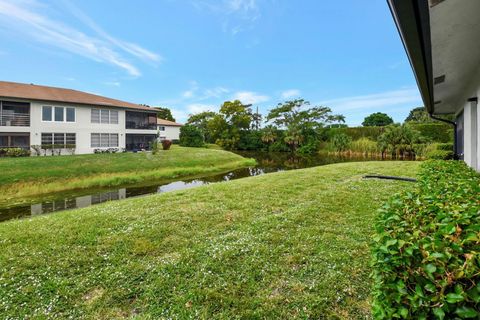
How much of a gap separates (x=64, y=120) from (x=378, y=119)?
49794mm

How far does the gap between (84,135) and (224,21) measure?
13.4 meters

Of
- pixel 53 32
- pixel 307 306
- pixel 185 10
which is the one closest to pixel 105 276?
pixel 307 306

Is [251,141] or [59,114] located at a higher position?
[59,114]

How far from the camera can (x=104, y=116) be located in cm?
2042

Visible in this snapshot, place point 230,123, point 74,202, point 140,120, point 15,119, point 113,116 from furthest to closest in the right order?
point 230,123 → point 140,120 → point 113,116 → point 15,119 → point 74,202

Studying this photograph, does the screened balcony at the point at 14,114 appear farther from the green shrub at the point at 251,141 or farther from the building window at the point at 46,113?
the green shrub at the point at 251,141

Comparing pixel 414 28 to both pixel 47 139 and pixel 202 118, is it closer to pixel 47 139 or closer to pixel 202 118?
pixel 47 139

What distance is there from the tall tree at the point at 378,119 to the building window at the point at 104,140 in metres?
44.6

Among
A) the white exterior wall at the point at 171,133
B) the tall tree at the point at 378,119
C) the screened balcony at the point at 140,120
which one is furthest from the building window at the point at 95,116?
the tall tree at the point at 378,119

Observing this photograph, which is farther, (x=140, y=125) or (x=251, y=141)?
(x=251, y=141)

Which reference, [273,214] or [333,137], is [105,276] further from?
[333,137]

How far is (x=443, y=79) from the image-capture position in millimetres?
4148

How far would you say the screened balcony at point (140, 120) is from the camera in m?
22.3

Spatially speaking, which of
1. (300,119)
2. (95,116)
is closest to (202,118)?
(300,119)
